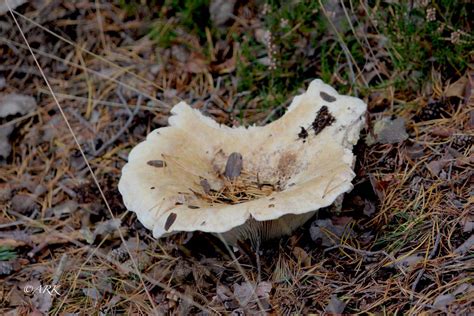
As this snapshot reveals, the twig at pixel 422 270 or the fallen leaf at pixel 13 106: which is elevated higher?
the fallen leaf at pixel 13 106

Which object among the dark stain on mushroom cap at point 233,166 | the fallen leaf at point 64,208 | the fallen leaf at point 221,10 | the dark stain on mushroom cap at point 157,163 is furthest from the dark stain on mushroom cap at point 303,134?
the fallen leaf at point 221,10

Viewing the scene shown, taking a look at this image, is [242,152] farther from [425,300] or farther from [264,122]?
[425,300]

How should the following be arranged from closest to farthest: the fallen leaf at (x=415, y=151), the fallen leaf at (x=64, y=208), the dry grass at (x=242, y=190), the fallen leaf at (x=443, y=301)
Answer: the fallen leaf at (x=443, y=301), the dry grass at (x=242, y=190), the fallen leaf at (x=415, y=151), the fallen leaf at (x=64, y=208)

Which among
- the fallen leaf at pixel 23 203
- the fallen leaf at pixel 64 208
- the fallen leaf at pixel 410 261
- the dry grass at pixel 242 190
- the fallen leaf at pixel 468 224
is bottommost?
the fallen leaf at pixel 410 261

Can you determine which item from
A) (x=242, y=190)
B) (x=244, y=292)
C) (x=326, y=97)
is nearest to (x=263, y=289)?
(x=244, y=292)

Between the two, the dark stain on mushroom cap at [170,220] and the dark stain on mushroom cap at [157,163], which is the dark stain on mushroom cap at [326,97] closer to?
the dark stain on mushroom cap at [157,163]

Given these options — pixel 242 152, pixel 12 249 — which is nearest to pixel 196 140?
pixel 242 152
